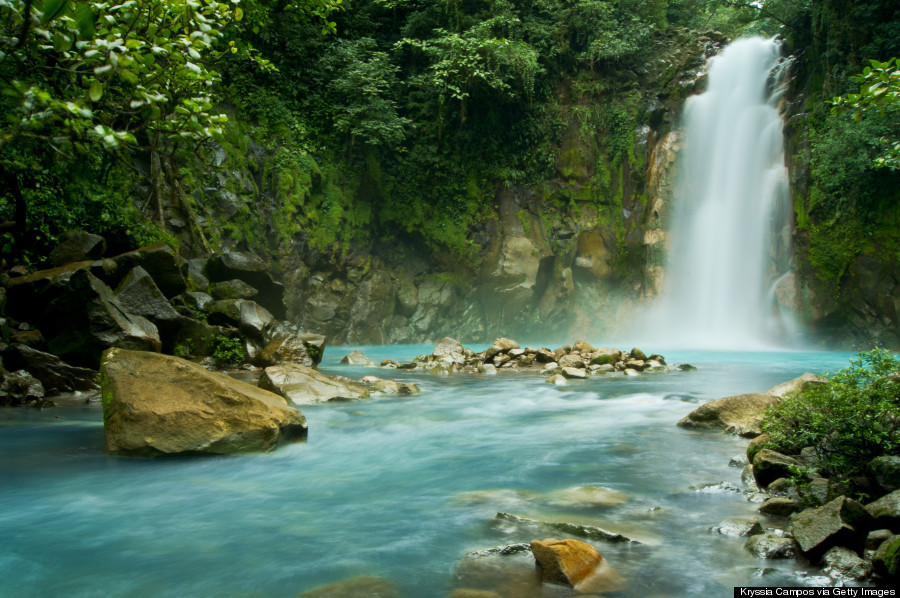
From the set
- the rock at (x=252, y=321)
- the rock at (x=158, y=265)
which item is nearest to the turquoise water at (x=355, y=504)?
the rock at (x=158, y=265)

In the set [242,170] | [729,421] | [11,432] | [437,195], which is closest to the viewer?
[11,432]

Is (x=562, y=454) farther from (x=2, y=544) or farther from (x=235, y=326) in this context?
(x=235, y=326)

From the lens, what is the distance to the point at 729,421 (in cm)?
707

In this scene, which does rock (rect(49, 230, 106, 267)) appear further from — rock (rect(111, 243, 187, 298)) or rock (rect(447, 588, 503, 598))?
rock (rect(447, 588, 503, 598))

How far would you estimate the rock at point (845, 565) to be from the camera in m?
3.11

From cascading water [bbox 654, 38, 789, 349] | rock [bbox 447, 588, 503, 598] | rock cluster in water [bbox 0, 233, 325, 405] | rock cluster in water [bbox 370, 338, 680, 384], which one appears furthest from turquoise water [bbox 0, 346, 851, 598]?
cascading water [bbox 654, 38, 789, 349]

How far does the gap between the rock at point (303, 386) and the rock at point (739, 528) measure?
607cm

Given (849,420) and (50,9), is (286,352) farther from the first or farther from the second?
(849,420)

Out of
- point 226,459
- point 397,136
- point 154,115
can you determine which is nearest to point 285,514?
point 226,459

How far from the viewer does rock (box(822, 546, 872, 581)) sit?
3.11 m

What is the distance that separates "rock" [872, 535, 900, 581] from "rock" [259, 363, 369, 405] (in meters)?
7.04

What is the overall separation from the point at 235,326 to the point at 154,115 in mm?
7900

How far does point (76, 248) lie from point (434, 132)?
14.4 metres

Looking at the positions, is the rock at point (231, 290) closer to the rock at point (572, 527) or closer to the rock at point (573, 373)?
the rock at point (573, 373)
